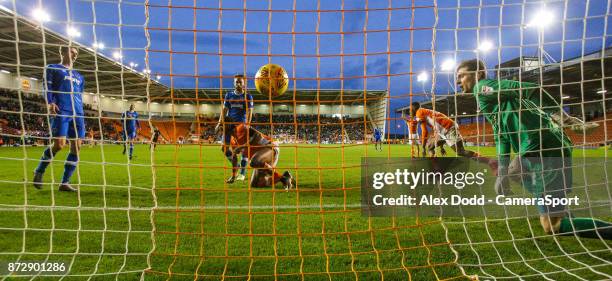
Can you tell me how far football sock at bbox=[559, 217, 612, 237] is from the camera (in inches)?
135

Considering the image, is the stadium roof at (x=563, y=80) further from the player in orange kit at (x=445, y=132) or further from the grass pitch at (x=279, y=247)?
the grass pitch at (x=279, y=247)

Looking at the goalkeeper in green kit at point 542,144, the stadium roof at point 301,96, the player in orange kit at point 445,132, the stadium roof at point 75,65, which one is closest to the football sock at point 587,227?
the goalkeeper in green kit at point 542,144

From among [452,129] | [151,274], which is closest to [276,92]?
[151,274]

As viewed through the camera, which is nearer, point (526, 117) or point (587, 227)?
point (587, 227)

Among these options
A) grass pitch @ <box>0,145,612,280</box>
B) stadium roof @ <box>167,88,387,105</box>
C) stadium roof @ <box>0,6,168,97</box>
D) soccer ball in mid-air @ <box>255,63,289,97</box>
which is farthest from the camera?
soccer ball in mid-air @ <box>255,63,289,97</box>

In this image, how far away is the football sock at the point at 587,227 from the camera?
A: 11.3ft

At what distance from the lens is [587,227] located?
3531 millimetres

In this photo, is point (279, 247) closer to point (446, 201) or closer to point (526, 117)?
point (526, 117)

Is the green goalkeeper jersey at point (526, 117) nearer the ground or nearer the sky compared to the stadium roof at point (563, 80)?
nearer the ground

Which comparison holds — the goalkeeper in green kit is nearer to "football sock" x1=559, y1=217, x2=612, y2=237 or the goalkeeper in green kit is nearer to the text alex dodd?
"football sock" x1=559, y1=217, x2=612, y2=237

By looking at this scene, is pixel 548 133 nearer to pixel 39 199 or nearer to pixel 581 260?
pixel 581 260

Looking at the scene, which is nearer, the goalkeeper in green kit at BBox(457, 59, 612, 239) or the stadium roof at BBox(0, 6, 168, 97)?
the stadium roof at BBox(0, 6, 168, 97)

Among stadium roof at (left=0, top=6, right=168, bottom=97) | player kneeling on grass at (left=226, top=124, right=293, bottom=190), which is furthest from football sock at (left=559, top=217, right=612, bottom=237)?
stadium roof at (left=0, top=6, right=168, bottom=97)

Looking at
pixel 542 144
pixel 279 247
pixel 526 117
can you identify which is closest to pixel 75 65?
pixel 279 247
